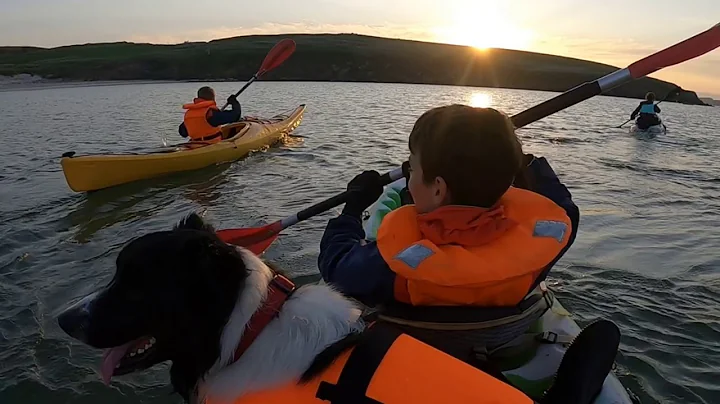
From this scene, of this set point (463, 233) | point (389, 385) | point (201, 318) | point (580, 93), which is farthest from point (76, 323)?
point (580, 93)

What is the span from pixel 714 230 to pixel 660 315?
3.77 meters

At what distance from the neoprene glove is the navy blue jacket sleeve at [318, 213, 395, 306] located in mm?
347

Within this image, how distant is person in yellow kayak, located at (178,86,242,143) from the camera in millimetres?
12844

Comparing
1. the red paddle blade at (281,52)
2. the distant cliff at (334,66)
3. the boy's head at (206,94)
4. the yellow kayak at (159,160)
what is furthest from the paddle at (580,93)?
the distant cliff at (334,66)

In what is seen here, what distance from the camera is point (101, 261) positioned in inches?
281

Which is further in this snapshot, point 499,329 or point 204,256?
point 499,329

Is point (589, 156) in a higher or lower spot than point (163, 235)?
lower

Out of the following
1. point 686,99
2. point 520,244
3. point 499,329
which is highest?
point 520,244

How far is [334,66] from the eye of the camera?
79625 millimetres

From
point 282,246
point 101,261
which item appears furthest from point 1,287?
point 282,246

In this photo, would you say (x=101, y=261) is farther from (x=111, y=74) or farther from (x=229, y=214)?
(x=111, y=74)

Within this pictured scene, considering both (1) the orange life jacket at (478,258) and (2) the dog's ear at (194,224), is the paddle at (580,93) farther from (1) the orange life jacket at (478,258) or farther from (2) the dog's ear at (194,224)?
(2) the dog's ear at (194,224)

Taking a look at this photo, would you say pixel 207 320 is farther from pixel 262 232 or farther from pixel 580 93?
pixel 580 93

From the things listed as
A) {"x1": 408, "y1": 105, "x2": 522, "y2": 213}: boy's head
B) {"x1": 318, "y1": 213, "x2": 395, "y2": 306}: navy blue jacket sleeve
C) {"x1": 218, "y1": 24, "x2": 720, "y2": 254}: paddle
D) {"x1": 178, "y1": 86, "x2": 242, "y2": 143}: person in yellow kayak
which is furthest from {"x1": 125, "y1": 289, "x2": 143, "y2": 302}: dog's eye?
{"x1": 178, "y1": 86, "x2": 242, "y2": 143}: person in yellow kayak
